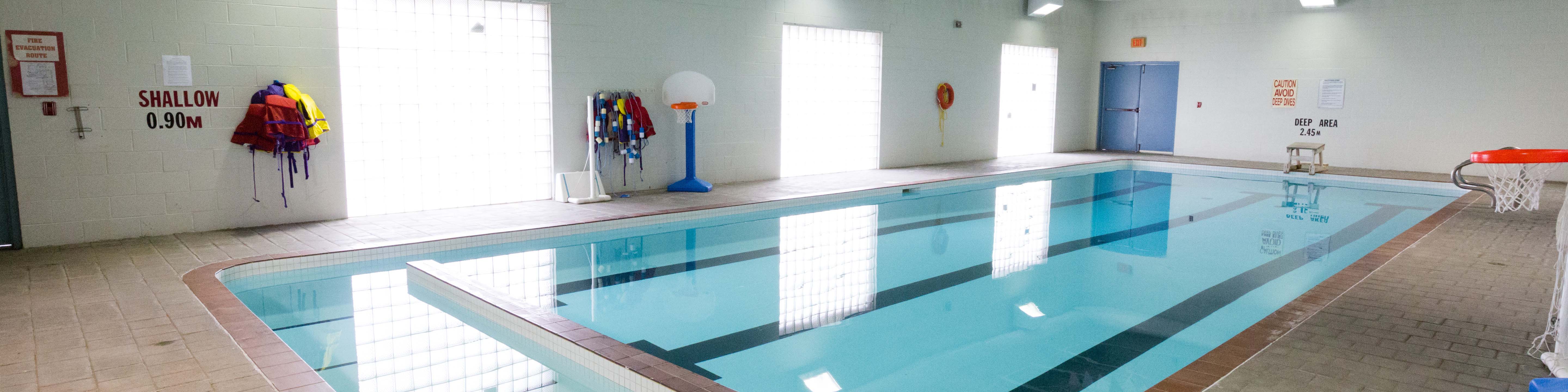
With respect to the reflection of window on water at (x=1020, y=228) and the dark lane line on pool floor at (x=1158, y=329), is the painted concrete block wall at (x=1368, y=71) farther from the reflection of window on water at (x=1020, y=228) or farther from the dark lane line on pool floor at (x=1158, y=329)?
the dark lane line on pool floor at (x=1158, y=329)

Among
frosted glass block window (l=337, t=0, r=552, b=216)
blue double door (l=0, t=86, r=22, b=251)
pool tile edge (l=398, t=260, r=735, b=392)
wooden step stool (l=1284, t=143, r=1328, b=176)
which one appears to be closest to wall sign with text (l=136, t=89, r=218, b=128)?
blue double door (l=0, t=86, r=22, b=251)

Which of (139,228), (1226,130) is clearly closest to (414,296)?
(139,228)

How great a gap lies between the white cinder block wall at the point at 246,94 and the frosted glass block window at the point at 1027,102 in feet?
12.0

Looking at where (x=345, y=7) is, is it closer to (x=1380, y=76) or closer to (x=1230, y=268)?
(x=1230, y=268)

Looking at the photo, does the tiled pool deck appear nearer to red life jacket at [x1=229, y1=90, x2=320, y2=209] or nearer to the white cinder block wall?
the white cinder block wall

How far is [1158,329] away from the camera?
408cm

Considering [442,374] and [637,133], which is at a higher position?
[637,133]

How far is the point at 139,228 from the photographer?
5.53m

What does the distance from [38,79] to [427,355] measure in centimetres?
335

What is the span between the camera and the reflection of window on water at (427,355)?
3332 mm

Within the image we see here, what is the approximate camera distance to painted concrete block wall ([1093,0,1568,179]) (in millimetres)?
9844

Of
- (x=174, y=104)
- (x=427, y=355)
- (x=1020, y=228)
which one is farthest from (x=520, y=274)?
(x=1020, y=228)

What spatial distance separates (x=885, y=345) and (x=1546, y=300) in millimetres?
3098

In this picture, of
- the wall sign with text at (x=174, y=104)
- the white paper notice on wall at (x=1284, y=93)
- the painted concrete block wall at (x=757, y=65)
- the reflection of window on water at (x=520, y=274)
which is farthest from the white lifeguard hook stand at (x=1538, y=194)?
the white paper notice on wall at (x=1284, y=93)
